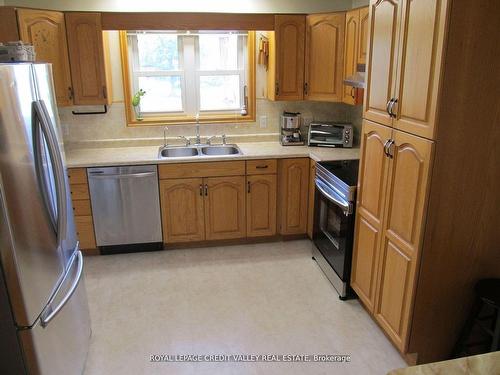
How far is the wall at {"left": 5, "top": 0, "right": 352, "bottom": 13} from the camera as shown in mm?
3311

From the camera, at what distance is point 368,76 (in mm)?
2367

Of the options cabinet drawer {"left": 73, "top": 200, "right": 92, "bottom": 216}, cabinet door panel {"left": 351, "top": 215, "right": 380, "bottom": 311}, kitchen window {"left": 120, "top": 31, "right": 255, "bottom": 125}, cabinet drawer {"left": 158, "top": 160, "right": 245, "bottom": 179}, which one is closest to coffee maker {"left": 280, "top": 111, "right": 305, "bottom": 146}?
kitchen window {"left": 120, "top": 31, "right": 255, "bottom": 125}

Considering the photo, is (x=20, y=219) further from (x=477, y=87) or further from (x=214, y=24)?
(x=214, y=24)

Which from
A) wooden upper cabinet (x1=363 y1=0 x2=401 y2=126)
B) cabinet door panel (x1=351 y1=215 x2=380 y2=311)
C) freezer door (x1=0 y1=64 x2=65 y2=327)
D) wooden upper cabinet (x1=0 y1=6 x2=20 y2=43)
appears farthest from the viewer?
wooden upper cabinet (x1=0 y1=6 x2=20 y2=43)

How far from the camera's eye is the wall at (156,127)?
12.0ft

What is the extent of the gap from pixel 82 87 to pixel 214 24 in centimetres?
120

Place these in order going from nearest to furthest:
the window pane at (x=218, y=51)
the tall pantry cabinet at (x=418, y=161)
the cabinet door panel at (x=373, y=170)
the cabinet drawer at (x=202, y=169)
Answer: the tall pantry cabinet at (x=418, y=161), the cabinet door panel at (x=373, y=170), the cabinet drawer at (x=202, y=169), the window pane at (x=218, y=51)

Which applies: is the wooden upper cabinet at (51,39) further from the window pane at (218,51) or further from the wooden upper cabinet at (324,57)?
the wooden upper cabinet at (324,57)

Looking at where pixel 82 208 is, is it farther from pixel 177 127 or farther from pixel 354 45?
pixel 354 45

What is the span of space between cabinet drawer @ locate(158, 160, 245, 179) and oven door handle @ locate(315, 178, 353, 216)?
2.30 ft

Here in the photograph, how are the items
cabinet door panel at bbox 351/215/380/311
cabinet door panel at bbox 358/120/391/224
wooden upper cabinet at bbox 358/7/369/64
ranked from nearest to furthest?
cabinet door panel at bbox 358/120/391/224, cabinet door panel at bbox 351/215/380/311, wooden upper cabinet at bbox 358/7/369/64

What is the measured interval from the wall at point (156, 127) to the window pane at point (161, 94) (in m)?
0.20

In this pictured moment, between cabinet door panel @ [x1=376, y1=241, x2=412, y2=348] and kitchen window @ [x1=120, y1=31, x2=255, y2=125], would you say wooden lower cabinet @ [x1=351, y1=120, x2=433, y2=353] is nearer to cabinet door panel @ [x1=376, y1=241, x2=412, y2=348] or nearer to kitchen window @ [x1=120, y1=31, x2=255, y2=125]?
cabinet door panel @ [x1=376, y1=241, x2=412, y2=348]

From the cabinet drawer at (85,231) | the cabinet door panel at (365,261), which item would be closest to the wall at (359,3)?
the cabinet door panel at (365,261)
